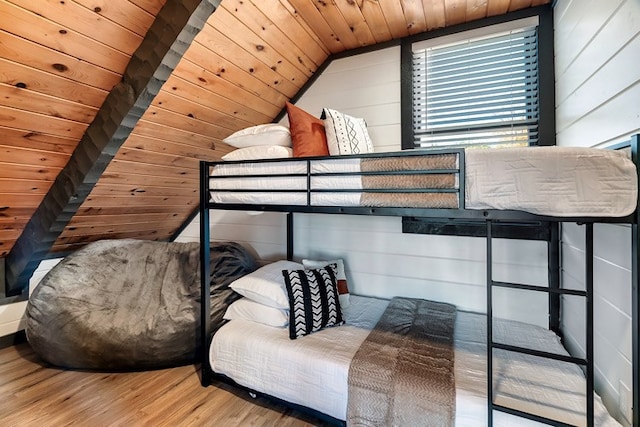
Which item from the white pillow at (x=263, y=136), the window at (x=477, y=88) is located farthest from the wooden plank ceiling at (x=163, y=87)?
the white pillow at (x=263, y=136)

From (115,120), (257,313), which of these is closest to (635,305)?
(257,313)

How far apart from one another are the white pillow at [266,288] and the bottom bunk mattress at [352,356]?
0.53 feet

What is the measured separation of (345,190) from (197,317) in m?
1.57

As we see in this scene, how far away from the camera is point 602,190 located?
40.3 inches

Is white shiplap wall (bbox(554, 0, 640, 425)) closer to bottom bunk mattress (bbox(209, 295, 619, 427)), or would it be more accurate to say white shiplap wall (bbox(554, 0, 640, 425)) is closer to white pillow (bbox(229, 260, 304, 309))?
bottom bunk mattress (bbox(209, 295, 619, 427))

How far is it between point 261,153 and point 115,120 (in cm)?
84

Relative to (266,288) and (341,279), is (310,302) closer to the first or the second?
(266,288)

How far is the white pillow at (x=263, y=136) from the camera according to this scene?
190 centimetres

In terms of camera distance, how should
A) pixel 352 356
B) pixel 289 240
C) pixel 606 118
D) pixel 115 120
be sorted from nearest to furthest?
pixel 606 118 < pixel 352 356 < pixel 115 120 < pixel 289 240

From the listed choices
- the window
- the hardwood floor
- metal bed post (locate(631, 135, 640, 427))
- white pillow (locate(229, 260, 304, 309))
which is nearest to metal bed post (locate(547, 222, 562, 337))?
the window

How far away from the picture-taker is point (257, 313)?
1.99 meters

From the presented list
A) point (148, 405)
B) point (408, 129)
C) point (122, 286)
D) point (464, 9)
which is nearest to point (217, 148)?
point (122, 286)

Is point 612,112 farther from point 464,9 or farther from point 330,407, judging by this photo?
point 330,407

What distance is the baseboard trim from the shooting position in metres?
2.50
